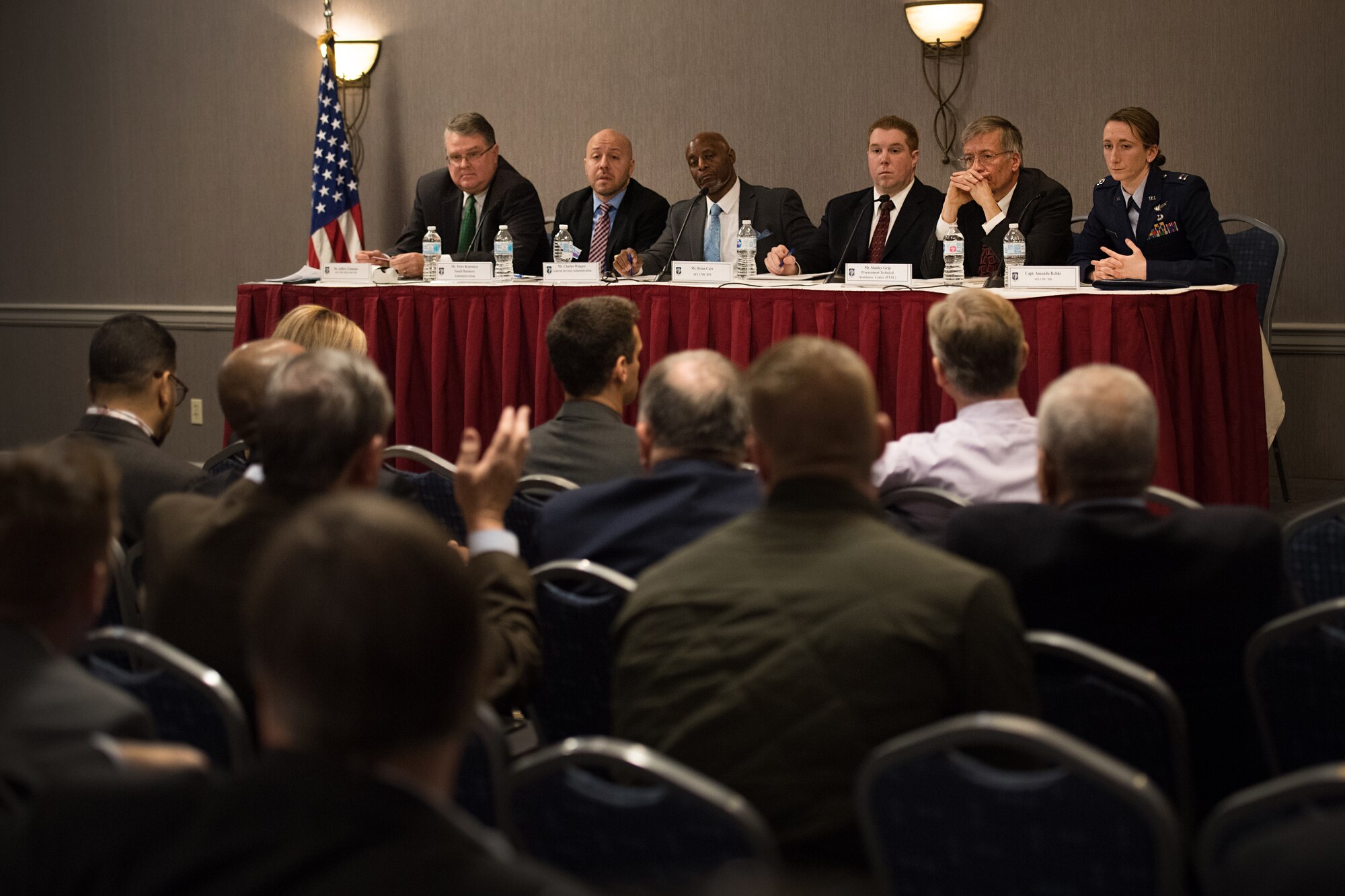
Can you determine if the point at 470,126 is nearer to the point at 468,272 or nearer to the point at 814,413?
the point at 468,272

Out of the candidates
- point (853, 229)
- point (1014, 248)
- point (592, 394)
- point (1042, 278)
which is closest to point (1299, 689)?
point (592, 394)

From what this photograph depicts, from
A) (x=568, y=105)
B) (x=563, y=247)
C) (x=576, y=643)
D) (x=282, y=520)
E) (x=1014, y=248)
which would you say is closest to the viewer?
(x=282, y=520)

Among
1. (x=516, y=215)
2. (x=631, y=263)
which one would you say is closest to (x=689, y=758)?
(x=631, y=263)

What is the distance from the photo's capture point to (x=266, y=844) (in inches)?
31.9

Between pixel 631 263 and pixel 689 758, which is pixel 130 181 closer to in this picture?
pixel 631 263

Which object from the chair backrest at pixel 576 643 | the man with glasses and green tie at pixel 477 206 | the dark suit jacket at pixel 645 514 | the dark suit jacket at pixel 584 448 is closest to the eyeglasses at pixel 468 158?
the man with glasses and green tie at pixel 477 206

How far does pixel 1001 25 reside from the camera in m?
5.87

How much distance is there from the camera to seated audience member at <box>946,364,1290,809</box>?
173cm

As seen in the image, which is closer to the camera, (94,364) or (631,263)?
(94,364)

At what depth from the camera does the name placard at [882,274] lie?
4422 mm

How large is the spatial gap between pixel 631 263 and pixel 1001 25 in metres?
2.01

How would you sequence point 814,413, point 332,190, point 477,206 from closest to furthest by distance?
point 814,413 < point 477,206 < point 332,190

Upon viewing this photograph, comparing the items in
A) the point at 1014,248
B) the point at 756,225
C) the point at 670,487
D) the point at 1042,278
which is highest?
A: the point at 756,225

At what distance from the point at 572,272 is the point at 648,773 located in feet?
12.7
